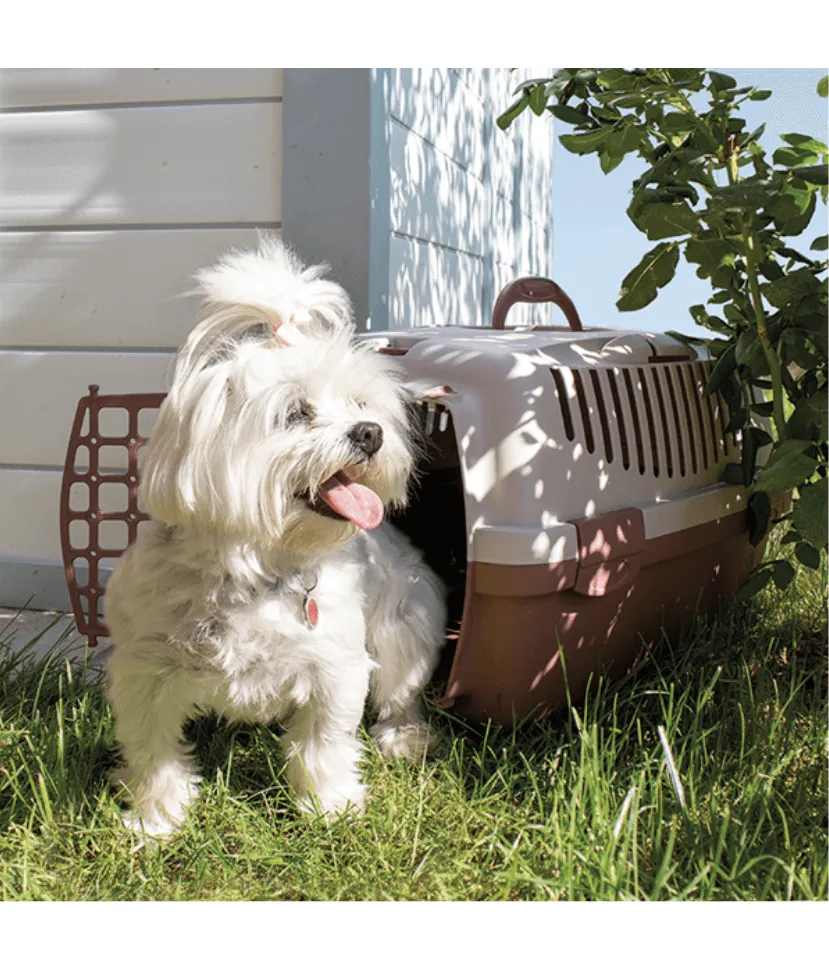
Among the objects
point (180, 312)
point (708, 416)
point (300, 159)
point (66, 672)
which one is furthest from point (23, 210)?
point (708, 416)

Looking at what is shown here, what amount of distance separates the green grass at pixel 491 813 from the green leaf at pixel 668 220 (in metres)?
0.97

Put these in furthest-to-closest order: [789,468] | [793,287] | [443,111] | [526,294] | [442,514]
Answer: [443,111], [442,514], [526,294], [793,287], [789,468]

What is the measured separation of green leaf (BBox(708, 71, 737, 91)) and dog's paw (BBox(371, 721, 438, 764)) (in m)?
1.53

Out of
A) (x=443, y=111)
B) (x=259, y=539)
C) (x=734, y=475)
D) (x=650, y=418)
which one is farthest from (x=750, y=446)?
(x=443, y=111)

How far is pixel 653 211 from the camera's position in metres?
2.15

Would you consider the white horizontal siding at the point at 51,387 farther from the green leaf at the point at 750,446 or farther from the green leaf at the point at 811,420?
the green leaf at the point at 811,420

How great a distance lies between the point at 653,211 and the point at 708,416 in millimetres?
748

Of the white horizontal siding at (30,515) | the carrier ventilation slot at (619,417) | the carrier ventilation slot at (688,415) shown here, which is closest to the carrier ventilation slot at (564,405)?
the carrier ventilation slot at (619,417)

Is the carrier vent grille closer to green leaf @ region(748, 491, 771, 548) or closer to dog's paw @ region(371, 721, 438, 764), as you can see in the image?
green leaf @ region(748, 491, 771, 548)

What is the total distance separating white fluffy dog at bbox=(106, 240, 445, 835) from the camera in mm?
1710

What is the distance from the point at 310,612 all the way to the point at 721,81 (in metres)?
1.41

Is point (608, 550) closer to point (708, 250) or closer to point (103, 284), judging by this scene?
point (708, 250)

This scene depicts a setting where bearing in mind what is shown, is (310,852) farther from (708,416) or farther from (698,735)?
(708,416)

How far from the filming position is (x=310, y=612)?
1.86 m
